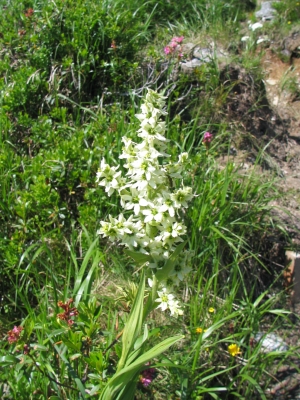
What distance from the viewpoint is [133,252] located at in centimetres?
160

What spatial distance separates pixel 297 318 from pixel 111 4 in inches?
114

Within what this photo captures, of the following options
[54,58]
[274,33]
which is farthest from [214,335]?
[274,33]

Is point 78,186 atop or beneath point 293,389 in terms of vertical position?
atop

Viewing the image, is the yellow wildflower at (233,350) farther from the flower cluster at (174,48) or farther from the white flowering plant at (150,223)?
the flower cluster at (174,48)

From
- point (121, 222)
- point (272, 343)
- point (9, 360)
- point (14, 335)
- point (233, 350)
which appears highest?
point (121, 222)

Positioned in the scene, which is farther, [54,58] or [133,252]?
[54,58]

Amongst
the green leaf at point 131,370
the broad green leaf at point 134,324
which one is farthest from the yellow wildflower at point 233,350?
the broad green leaf at point 134,324

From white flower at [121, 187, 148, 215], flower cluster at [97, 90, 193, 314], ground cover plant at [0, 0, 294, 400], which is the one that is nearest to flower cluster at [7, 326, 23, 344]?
ground cover plant at [0, 0, 294, 400]

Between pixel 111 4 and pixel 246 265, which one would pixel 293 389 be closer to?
pixel 246 265

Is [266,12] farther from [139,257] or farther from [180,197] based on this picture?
[139,257]

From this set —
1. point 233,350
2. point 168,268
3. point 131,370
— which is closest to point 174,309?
point 168,268

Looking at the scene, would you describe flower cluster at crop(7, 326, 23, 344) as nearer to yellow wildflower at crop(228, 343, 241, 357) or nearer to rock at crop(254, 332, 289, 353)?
yellow wildflower at crop(228, 343, 241, 357)

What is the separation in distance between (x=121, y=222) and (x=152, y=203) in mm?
123

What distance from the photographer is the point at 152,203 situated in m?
1.61
